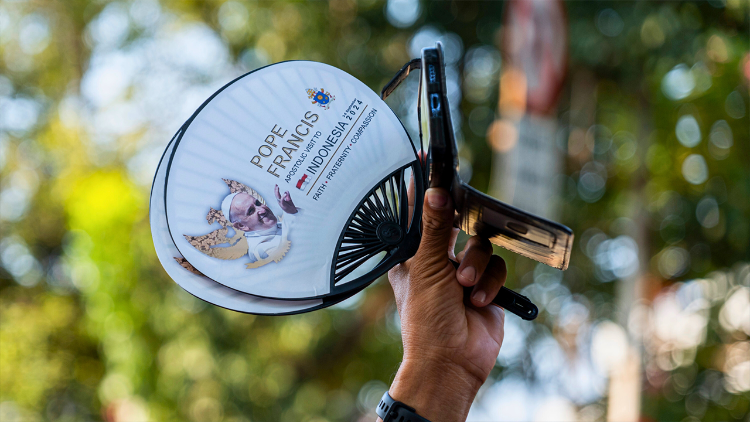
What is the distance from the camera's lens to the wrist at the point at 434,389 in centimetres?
103

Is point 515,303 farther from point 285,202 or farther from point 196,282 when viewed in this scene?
point 196,282

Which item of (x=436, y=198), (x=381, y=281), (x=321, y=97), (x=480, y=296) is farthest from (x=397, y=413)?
(x=381, y=281)

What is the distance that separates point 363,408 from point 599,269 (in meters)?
3.52

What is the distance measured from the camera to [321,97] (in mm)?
1084

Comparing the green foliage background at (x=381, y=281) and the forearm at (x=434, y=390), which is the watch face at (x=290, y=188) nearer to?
the forearm at (x=434, y=390)

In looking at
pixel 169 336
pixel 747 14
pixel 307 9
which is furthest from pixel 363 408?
pixel 747 14

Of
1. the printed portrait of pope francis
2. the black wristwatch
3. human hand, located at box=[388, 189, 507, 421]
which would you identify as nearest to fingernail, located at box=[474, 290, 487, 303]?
human hand, located at box=[388, 189, 507, 421]

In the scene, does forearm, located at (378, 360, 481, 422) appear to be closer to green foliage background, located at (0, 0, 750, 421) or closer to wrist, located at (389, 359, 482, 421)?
wrist, located at (389, 359, 482, 421)

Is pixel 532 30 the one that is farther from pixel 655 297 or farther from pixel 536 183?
pixel 655 297

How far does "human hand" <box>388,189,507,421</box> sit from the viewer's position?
1039 mm

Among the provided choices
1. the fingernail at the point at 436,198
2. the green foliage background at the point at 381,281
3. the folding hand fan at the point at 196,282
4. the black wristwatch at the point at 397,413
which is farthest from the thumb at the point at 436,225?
the green foliage background at the point at 381,281

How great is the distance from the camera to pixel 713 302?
18.8 feet

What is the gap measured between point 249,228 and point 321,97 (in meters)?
0.29

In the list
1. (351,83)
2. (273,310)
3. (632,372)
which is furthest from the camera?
(632,372)
